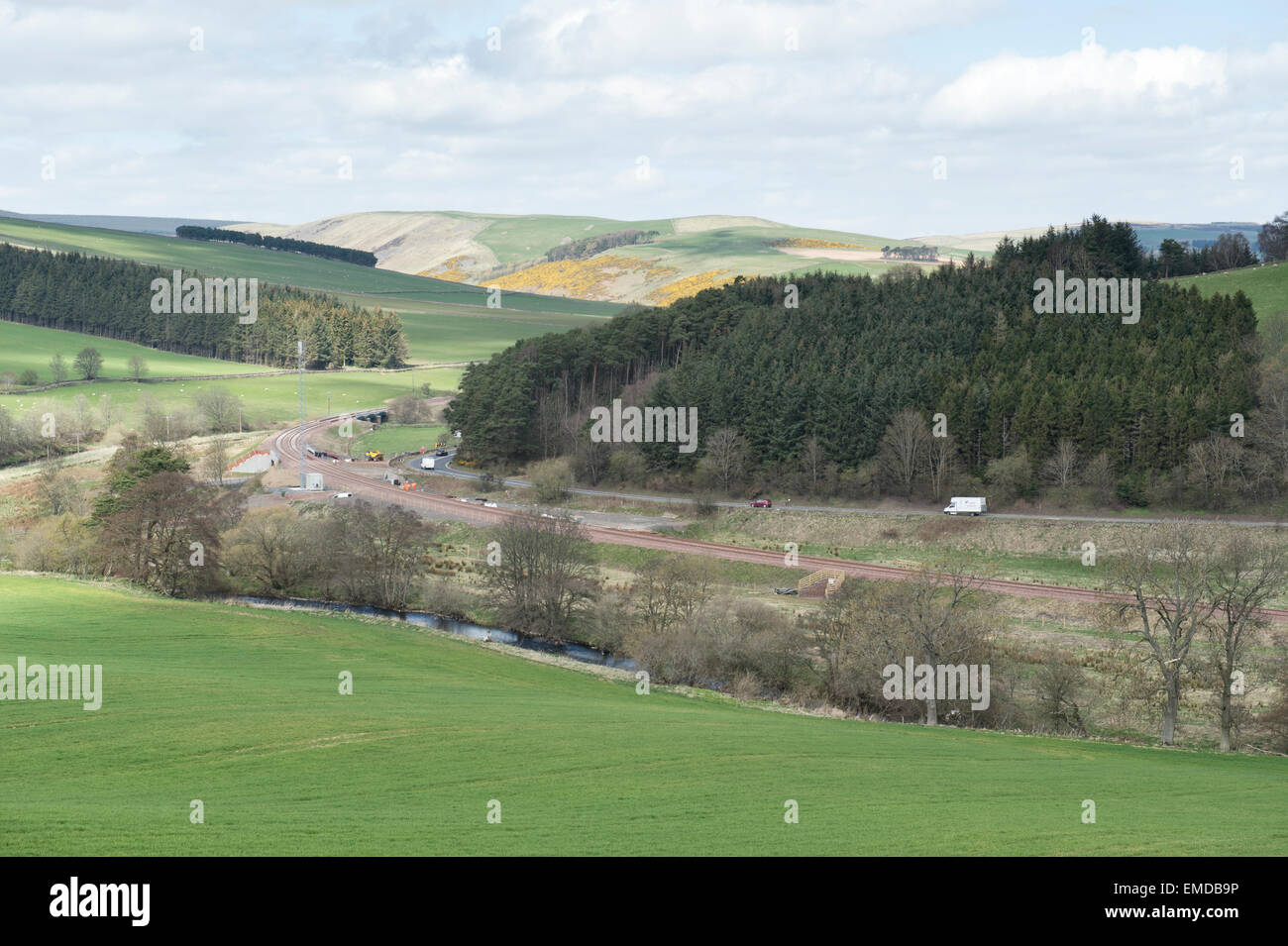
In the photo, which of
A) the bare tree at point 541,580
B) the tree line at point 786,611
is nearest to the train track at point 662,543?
the tree line at point 786,611

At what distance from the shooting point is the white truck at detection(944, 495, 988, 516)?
85188 mm

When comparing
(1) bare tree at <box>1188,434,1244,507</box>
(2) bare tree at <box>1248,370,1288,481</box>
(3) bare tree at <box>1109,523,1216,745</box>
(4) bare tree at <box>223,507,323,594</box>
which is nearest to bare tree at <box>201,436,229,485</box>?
(4) bare tree at <box>223,507,323,594</box>

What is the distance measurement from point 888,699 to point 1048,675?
7.09m

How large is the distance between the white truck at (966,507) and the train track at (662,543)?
12.8m

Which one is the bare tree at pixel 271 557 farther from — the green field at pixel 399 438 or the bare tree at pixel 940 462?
the green field at pixel 399 438

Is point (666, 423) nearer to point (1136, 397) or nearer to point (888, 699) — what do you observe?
point (1136, 397)

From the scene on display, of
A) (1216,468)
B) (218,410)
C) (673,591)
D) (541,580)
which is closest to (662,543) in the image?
(541,580)

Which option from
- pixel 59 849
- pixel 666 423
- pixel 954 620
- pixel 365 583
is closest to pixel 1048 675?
pixel 954 620

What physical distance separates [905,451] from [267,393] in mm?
120285

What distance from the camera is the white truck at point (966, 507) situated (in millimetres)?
85188

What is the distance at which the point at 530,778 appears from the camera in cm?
2409

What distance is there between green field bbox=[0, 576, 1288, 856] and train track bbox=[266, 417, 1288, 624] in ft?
89.7

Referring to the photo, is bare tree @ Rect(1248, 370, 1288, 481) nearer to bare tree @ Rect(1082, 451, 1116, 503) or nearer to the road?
the road

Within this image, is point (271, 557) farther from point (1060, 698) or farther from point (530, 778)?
point (530, 778)
